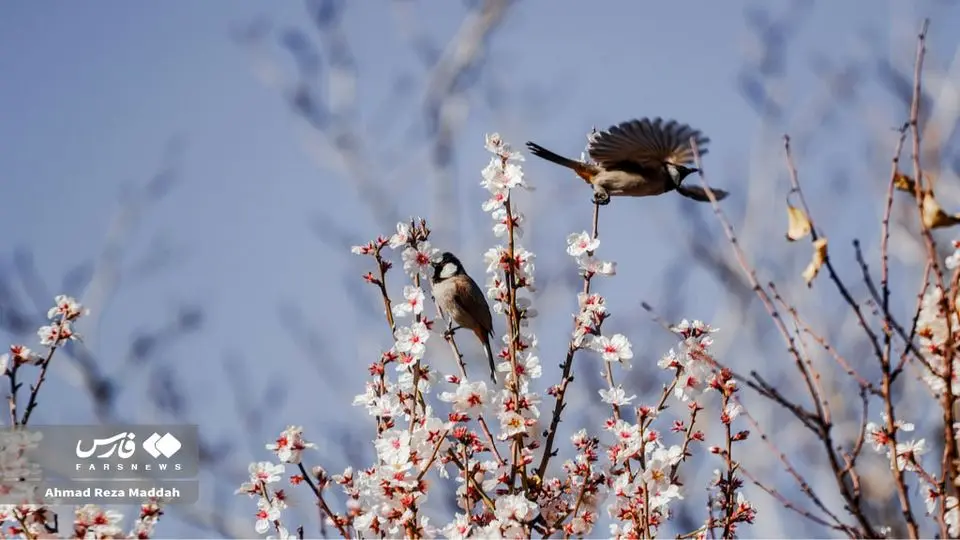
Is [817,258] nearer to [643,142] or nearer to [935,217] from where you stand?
[935,217]

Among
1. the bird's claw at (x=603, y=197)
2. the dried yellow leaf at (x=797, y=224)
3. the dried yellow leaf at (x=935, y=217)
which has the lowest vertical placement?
the dried yellow leaf at (x=935, y=217)

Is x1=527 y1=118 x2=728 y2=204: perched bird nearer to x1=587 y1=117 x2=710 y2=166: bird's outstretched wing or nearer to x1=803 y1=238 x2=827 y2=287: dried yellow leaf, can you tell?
x1=587 y1=117 x2=710 y2=166: bird's outstretched wing

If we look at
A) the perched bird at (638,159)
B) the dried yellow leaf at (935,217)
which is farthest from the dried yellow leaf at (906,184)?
the perched bird at (638,159)

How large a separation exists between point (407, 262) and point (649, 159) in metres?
1.16

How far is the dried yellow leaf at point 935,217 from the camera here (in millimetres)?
1540

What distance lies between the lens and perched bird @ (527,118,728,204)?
330cm

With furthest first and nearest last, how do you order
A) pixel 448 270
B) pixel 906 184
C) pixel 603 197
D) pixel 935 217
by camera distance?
1. pixel 603 197
2. pixel 448 270
3. pixel 906 184
4. pixel 935 217

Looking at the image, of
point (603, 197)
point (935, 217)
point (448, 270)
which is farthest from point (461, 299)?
point (935, 217)

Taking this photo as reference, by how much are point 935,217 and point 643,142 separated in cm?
190

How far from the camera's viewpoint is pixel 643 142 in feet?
11.2

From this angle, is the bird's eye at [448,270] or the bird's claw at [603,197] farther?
the bird's claw at [603,197]

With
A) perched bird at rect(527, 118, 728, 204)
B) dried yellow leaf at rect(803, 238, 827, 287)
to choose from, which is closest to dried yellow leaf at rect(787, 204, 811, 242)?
dried yellow leaf at rect(803, 238, 827, 287)

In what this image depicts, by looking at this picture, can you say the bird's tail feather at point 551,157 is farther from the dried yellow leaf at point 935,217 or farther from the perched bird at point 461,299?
the dried yellow leaf at point 935,217

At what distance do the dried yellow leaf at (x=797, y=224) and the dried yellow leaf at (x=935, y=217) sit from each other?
0.61 feet
